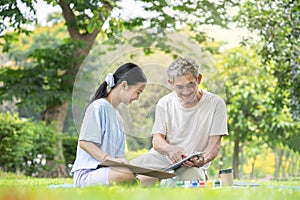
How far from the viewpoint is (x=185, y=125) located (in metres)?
3.57

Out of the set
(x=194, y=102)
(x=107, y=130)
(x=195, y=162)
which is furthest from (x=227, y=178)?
(x=107, y=130)

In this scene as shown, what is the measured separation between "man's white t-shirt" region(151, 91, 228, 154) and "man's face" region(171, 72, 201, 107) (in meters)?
0.03

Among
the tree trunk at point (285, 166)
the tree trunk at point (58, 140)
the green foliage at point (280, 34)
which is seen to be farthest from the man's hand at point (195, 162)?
the tree trunk at point (285, 166)

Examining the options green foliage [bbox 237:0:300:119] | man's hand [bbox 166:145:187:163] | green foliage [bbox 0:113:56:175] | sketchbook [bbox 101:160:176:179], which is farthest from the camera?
green foliage [bbox 237:0:300:119]

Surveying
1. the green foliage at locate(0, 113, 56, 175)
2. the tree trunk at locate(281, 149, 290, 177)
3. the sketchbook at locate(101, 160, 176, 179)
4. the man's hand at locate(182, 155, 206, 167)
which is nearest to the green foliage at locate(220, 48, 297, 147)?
the green foliage at locate(0, 113, 56, 175)

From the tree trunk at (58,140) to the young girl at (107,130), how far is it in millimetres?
5091

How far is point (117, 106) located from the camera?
343 cm

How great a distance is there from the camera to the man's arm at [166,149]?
3.49 meters

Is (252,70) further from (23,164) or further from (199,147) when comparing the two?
(199,147)

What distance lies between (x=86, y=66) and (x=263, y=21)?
18.3ft

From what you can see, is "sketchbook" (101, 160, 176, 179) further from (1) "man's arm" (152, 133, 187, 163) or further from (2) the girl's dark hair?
(2) the girl's dark hair

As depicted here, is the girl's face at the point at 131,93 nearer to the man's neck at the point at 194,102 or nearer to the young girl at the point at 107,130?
the young girl at the point at 107,130

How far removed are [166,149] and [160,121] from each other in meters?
0.17

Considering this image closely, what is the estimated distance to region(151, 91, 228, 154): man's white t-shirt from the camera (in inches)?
137
